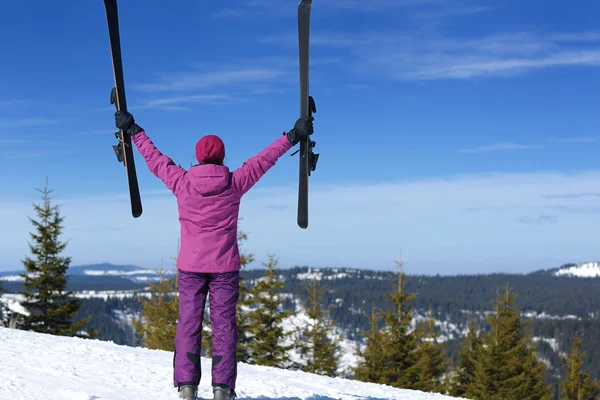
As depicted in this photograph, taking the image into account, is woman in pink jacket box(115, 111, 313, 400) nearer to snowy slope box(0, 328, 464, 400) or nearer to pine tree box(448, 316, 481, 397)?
snowy slope box(0, 328, 464, 400)

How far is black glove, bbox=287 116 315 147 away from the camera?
237 inches

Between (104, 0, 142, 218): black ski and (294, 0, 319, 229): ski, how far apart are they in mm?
1933

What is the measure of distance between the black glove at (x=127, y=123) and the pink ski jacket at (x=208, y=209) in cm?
53

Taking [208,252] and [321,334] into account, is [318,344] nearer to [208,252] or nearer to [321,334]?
[321,334]

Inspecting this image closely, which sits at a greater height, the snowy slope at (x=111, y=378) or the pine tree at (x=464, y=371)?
the snowy slope at (x=111, y=378)

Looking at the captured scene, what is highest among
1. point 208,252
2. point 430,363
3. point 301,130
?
point 301,130

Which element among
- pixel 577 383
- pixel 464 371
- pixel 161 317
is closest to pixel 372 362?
pixel 464 371

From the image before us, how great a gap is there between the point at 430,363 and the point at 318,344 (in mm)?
6647

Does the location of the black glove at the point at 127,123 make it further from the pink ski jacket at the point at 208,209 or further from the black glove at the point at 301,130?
the black glove at the point at 301,130

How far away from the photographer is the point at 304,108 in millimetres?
6535

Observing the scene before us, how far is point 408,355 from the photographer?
3066 cm

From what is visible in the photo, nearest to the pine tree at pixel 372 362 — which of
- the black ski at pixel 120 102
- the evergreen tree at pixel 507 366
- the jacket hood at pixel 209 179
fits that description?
the evergreen tree at pixel 507 366

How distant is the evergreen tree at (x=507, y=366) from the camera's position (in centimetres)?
3322

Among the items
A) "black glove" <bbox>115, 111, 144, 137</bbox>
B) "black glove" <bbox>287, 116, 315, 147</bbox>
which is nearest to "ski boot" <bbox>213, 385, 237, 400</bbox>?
"black glove" <bbox>287, 116, 315, 147</bbox>
